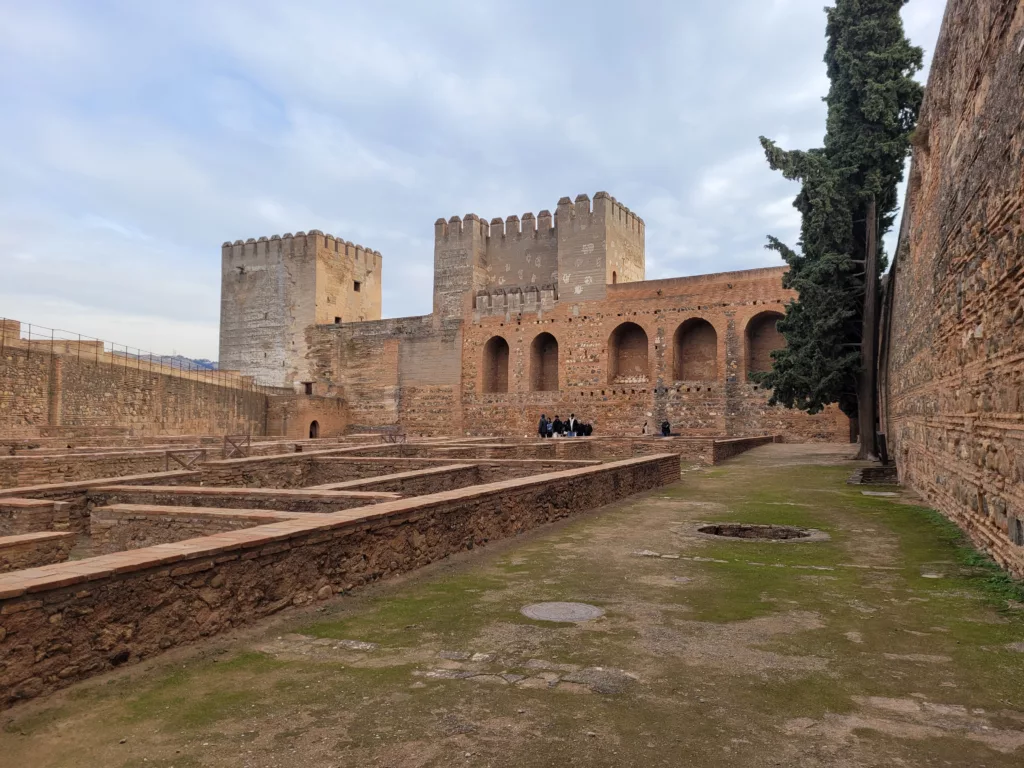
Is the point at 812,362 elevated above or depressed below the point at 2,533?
above

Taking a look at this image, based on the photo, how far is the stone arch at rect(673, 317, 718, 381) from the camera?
28016mm

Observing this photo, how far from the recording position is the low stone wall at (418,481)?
7590mm

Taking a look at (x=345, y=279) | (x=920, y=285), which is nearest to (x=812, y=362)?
(x=920, y=285)

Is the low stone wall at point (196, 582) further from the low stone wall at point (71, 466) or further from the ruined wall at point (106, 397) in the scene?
the ruined wall at point (106, 397)

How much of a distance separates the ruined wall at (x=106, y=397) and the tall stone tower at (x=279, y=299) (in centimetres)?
729

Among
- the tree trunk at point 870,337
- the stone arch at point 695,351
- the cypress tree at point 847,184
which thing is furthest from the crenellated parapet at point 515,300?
the tree trunk at point 870,337

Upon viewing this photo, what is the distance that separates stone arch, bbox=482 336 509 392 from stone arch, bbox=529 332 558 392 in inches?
58.7

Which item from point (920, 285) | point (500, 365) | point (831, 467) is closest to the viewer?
point (920, 285)

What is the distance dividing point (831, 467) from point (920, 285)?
18.3 feet

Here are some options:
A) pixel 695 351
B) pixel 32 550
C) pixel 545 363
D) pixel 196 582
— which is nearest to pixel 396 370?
pixel 545 363

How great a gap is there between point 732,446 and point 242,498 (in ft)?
46.4

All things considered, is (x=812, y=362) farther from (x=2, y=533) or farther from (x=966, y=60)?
(x=2, y=533)

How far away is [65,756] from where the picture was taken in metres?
2.53

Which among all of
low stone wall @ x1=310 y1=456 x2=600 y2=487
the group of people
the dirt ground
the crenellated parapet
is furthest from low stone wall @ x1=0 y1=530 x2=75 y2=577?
the crenellated parapet
